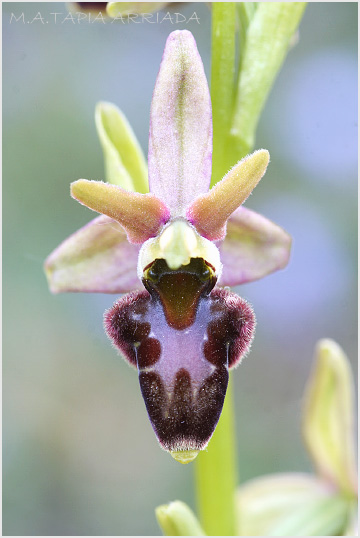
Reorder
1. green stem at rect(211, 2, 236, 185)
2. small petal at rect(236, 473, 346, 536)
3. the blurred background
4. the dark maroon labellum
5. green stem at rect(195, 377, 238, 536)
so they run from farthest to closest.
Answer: the blurred background → small petal at rect(236, 473, 346, 536) → green stem at rect(195, 377, 238, 536) → green stem at rect(211, 2, 236, 185) → the dark maroon labellum

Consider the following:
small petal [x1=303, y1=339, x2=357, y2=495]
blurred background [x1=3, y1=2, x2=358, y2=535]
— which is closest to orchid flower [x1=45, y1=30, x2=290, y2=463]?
small petal [x1=303, y1=339, x2=357, y2=495]

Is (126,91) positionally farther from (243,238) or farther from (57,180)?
(243,238)

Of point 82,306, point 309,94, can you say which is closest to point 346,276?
point 309,94

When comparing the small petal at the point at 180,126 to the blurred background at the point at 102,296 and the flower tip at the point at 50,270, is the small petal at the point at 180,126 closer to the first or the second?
the flower tip at the point at 50,270

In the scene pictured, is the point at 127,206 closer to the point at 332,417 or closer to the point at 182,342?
the point at 182,342

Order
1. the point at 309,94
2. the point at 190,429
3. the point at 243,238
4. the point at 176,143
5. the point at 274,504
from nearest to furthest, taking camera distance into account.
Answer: the point at 190,429 < the point at 176,143 < the point at 243,238 < the point at 274,504 < the point at 309,94

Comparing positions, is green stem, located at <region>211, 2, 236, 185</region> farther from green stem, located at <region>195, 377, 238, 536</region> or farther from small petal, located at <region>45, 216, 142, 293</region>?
green stem, located at <region>195, 377, 238, 536</region>
